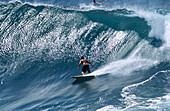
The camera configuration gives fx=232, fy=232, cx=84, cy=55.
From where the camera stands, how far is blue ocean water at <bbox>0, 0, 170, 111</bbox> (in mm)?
10219

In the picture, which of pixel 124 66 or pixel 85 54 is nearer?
pixel 124 66

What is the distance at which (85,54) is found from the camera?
46.5 feet

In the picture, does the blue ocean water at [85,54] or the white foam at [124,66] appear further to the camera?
the white foam at [124,66]

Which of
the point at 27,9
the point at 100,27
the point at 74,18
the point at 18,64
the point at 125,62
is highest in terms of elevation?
the point at 27,9

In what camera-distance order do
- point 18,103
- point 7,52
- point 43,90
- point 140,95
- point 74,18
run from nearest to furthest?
1. point 140,95
2. point 18,103
3. point 43,90
4. point 7,52
5. point 74,18

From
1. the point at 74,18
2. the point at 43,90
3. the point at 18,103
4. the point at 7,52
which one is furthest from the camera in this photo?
the point at 74,18

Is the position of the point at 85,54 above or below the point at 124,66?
above

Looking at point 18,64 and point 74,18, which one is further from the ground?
point 74,18

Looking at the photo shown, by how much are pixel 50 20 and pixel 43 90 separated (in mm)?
6506

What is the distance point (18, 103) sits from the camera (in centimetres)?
1110

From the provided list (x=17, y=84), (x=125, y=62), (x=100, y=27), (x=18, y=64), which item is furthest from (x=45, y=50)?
(x=125, y=62)

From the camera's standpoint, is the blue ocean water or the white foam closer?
the blue ocean water

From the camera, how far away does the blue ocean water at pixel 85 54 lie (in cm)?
1022

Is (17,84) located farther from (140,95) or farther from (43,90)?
(140,95)
